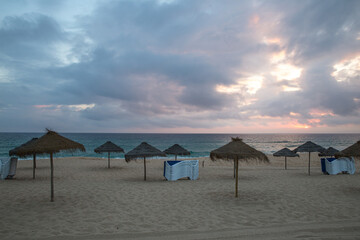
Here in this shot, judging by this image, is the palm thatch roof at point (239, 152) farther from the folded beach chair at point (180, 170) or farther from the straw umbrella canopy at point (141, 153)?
the straw umbrella canopy at point (141, 153)

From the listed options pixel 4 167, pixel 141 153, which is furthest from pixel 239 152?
pixel 4 167

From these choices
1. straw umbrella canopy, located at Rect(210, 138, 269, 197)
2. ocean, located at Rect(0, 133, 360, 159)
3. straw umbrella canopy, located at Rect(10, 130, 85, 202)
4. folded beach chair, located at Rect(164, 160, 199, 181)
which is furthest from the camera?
ocean, located at Rect(0, 133, 360, 159)

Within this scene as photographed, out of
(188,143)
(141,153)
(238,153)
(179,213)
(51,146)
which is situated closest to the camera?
(179,213)

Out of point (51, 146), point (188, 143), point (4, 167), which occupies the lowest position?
point (188, 143)

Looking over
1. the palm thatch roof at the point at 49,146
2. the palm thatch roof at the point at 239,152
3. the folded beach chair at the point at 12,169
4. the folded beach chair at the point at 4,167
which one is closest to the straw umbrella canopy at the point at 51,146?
the palm thatch roof at the point at 49,146

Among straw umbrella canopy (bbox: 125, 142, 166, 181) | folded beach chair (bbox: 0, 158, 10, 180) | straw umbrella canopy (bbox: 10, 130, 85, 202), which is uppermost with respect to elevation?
straw umbrella canopy (bbox: 10, 130, 85, 202)

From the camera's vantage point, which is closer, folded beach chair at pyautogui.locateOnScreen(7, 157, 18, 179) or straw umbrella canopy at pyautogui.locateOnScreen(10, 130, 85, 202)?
straw umbrella canopy at pyautogui.locateOnScreen(10, 130, 85, 202)

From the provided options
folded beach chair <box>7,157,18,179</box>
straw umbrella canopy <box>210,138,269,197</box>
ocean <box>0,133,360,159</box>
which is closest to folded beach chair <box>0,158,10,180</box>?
folded beach chair <box>7,157,18,179</box>

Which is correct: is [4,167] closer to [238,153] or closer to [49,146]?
[49,146]

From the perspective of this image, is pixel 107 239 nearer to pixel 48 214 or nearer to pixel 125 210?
pixel 125 210

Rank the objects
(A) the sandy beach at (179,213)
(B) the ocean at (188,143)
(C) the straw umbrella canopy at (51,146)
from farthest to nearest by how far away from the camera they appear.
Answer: (B) the ocean at (188,143) → (C) the straw umbrella canopy at (51,146) → (A) the sandy beach at (179,213)

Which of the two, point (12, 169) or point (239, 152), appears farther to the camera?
point (12, 169)

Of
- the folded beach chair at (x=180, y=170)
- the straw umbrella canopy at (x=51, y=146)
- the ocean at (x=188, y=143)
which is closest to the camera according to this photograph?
the straw umbrella canopy at (x=51, y=146)

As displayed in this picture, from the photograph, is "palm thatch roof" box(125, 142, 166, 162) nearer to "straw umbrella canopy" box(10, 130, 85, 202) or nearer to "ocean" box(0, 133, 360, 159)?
"straw umbrella canopy" box(10, 130, 85, 202)
